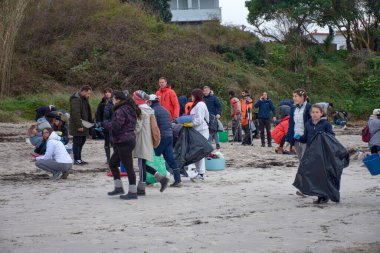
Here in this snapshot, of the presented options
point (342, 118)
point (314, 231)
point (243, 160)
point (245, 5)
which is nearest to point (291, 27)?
point (245, 5)

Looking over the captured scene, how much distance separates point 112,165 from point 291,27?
142 ft

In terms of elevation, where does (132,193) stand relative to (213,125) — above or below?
below

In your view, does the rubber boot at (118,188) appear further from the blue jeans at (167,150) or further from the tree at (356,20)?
the tree at (356,20)

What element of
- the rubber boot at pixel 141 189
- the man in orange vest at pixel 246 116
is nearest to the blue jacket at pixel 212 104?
the man in orange vest at pixel 246 116

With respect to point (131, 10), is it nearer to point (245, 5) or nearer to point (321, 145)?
point (245, 5)

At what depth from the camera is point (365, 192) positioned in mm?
13320

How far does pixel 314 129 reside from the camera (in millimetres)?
12289

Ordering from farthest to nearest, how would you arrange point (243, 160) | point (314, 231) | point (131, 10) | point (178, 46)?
1. point (131, 10)
2. point (178, 46)
3. point (243, 160)
4. point (314, 231)

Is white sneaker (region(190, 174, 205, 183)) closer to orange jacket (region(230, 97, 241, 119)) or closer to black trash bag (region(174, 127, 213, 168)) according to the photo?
black trash bag (region(174, 127, 213, 168))

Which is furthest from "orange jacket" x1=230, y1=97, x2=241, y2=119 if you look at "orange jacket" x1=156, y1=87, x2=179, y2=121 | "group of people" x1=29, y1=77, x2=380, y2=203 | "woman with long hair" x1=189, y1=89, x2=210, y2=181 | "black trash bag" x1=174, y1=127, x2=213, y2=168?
"black trash bag" x1=174, y1=127, x2=213, y2=168

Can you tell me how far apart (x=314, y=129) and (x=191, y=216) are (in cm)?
273

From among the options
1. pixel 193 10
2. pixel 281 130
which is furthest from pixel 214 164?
pixel 193 10

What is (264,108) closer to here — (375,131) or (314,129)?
(375,131)

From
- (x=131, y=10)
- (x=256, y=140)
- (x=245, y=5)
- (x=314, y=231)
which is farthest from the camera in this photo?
(x=245, y=5)
